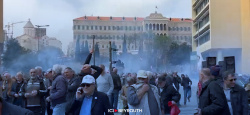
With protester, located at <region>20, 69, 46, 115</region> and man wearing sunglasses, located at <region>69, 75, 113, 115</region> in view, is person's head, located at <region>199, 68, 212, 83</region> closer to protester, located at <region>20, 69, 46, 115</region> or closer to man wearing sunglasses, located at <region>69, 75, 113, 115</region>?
man wearing sunglasses, located at <region>69, 75, 113, 115</region>

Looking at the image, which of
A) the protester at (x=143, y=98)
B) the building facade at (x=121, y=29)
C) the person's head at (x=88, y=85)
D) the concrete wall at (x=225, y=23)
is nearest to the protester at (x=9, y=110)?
the person's head at (x=88, y=85)

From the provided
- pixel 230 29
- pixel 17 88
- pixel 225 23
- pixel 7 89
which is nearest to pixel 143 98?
pixel 17 88

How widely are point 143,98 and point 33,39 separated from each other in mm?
163206

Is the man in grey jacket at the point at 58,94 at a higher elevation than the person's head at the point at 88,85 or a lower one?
lower

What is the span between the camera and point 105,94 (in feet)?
20.7

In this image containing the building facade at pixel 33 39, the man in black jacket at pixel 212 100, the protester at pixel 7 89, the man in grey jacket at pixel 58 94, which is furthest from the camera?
the building facade at pixel 33 39

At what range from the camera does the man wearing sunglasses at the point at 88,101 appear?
6.06m

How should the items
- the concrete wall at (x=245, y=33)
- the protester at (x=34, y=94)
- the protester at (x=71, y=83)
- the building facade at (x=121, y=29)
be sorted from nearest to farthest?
the protester at (x=71, y=83) → the protester at (x=34, y=94) → the concrete wall at (x=245, y=33) → the building facade at (x=121, y=29)

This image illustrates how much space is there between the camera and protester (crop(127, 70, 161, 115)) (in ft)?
23.8

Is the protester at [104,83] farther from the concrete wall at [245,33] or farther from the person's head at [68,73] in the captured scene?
the concrete wall at [245,33]

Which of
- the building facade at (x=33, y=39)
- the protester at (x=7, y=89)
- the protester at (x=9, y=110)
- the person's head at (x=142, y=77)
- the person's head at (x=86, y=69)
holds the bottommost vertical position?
the protester at (x=7, y=89)

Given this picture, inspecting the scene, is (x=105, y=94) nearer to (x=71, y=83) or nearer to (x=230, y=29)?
(x=71, y=83)

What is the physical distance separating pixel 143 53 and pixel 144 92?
121 metres

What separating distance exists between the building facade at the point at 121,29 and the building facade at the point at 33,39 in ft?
57.1
